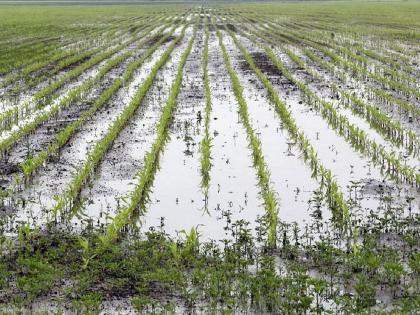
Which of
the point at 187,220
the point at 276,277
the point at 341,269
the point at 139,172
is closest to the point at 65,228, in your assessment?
the point at 187,220

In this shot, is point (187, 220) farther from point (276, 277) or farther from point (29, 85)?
point (29, 85)

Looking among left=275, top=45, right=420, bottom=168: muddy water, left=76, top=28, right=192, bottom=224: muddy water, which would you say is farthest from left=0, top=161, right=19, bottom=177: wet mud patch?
left=275, top=45, right=420, bottom=168: muddy water

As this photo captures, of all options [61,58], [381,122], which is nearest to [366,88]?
[381,122]

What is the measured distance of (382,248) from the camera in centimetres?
723

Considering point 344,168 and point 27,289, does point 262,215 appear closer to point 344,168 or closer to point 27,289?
point 344,168

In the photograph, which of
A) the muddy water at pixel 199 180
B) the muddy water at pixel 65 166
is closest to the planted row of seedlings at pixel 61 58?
the muddy water at pixel 65 166

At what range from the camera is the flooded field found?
6.38m

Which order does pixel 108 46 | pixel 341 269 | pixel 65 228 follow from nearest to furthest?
pixel 341 269, pixel 65 228, pixel 108 46

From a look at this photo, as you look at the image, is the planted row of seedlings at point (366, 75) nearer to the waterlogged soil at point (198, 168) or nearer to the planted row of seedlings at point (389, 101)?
the planted row of seedlings at point (389, 101)

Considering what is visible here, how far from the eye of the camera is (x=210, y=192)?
370 inches

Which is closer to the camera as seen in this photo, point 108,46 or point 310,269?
point 310,269

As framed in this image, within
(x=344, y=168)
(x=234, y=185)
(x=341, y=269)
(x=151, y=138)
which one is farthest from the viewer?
(x=151, y=138)

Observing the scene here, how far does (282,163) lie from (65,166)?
3766 millimetres

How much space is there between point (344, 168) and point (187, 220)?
132 inches
